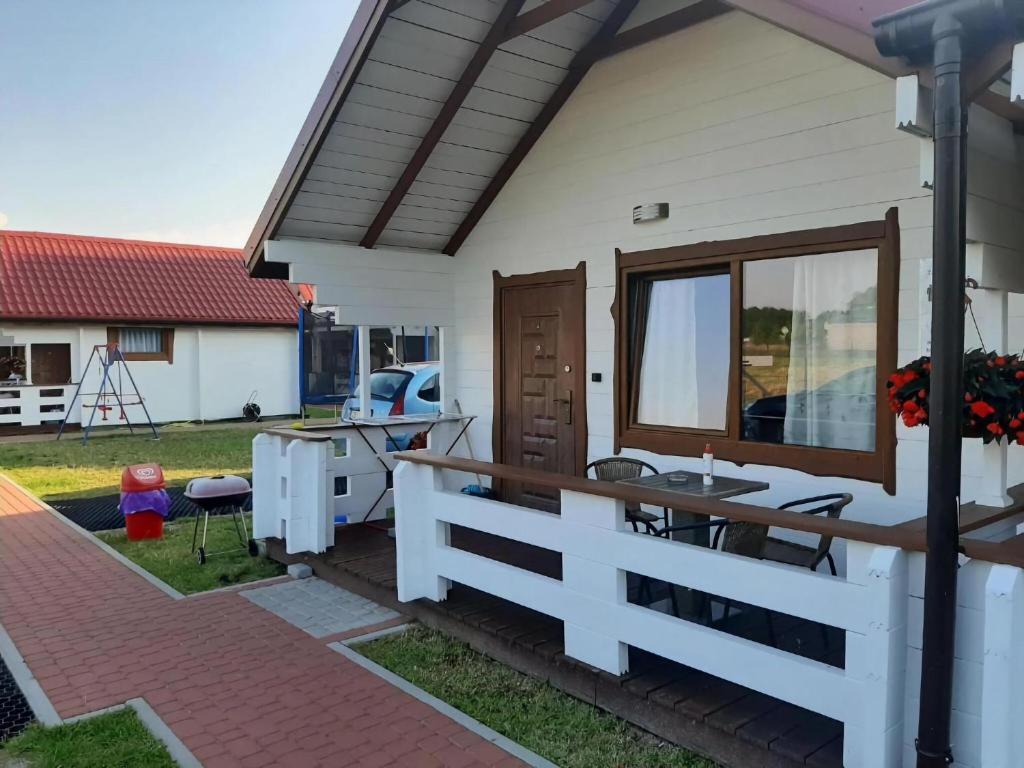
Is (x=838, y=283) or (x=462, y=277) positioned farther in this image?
(x=462, y=277)

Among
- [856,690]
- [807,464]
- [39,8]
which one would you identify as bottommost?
[856,690]

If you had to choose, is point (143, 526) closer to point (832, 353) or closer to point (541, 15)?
point (541, 15)

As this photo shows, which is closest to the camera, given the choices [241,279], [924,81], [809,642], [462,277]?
[924,81]

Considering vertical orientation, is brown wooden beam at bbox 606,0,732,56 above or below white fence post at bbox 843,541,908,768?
above

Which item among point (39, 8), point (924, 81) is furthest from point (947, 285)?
point (39, 8)

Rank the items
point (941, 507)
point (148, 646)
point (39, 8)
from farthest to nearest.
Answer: point (39, 8) → point (148, 646) → point (941, 507)

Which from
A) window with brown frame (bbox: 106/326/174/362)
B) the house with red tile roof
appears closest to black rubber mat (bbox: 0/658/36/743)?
the house with red tile roof

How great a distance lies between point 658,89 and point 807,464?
2.81m

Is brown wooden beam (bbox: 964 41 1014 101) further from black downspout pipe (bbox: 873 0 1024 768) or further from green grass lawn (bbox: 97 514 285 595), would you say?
green grass lawn (bbox: 97 514 285 595)

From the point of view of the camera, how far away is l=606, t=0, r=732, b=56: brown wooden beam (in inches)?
204

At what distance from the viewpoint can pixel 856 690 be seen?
2648mm

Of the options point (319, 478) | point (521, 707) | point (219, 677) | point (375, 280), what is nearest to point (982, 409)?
point (521, 707)

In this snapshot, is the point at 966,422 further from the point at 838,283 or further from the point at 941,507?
the point at 838,283

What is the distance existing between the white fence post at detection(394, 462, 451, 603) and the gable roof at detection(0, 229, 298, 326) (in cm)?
1478
